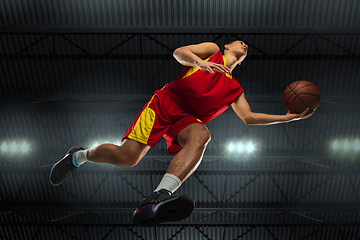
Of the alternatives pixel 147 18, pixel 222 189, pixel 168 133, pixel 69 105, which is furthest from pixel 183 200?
pixel 222 189

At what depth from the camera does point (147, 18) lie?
5777 mm

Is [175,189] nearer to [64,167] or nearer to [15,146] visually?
[64,167]

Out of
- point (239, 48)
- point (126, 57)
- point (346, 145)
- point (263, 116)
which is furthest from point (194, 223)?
point (239, 48)

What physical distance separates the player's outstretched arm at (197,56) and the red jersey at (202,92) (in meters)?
0.15

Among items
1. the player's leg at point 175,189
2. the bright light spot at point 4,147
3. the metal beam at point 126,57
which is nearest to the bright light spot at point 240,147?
the metal beam at point 126,57

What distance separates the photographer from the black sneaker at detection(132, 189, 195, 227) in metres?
2.19

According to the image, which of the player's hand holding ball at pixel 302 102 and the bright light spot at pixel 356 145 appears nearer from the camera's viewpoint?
the player's hand holding ball at pixel 302 102

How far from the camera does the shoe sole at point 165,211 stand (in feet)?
7.18

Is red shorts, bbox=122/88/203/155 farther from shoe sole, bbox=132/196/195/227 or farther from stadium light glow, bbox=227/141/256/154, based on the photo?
stadium light glow, bbox=227/141/256/154

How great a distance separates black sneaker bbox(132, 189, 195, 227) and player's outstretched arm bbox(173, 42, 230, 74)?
4.12 ft

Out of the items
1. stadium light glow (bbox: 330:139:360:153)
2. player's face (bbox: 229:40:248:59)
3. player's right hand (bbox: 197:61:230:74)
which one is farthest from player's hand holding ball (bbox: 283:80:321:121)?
stadium light glow (bbox: 330:139:360:153)

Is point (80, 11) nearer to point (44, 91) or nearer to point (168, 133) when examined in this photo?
point (44, 91)

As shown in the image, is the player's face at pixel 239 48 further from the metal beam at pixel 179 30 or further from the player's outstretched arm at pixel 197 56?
the metal beam at pixel 179 30

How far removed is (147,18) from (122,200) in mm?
5425
